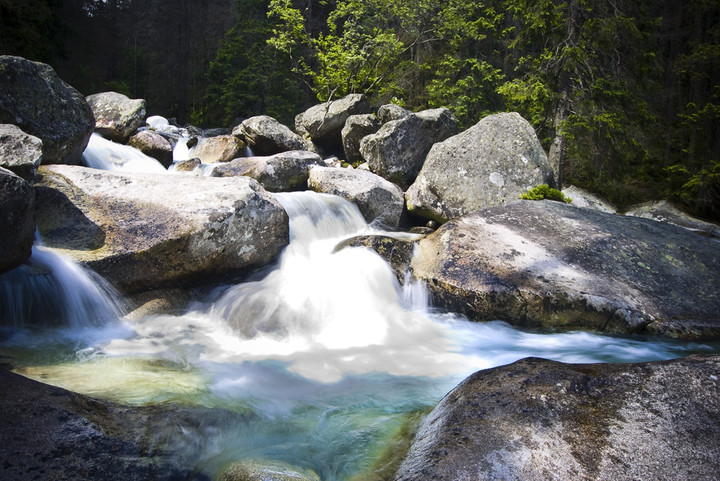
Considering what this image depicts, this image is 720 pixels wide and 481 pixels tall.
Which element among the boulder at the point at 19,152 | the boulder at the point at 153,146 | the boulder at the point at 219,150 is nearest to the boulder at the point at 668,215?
the boulder at the point at 219,150

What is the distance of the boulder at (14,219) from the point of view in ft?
13.6

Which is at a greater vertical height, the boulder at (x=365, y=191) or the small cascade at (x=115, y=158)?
the small cascade at (x=115, y=158)

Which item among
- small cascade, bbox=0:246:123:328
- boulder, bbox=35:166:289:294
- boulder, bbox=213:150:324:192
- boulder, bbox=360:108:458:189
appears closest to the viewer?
small cascade, bbox=0:246:123:328

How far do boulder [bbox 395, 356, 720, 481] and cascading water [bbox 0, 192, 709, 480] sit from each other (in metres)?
0.71

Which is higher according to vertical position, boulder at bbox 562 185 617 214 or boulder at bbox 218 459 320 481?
boulder at bbox 562 185 617 214

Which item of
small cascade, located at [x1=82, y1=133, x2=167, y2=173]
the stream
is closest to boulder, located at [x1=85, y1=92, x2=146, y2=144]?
small cascade, located at [x1=82, y1=133, x2=167, y2=173]

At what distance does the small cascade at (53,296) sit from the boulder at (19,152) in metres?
0.94

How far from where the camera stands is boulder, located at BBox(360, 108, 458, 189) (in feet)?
41.7

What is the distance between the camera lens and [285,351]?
5066mm

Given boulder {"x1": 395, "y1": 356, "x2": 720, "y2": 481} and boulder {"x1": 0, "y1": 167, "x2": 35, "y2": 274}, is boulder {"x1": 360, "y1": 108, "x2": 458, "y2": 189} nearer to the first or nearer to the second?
boulder {"x1": 0, "y1": 167, "x2": 35, "y2": 274}

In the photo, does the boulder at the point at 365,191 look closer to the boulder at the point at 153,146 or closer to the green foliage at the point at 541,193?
the green foliage at the point at 541,193

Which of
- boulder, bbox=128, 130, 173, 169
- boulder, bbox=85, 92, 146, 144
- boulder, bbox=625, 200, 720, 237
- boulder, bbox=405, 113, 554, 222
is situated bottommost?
boulder, bbox=625, 200, 720, 237

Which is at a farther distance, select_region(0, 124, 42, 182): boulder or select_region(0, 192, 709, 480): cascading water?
select_region(0, 124, 42, 182): boulder

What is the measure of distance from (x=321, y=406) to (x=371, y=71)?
17.7 meters
